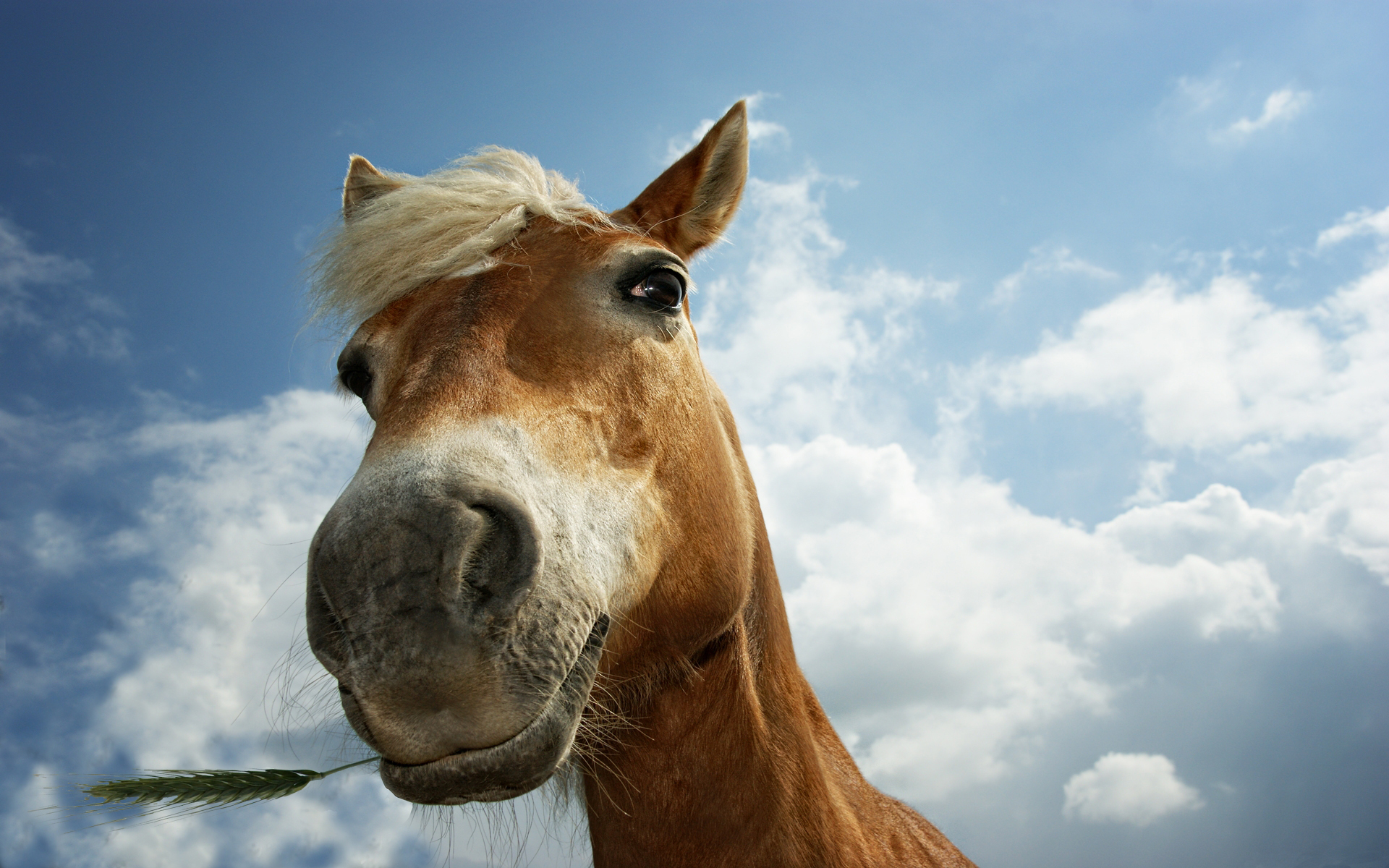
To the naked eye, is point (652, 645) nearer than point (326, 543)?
No

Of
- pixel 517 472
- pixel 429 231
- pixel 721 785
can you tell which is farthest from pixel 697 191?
pixel 721 785

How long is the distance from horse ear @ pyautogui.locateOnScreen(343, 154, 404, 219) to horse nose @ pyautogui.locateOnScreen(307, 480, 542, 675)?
2.06 m

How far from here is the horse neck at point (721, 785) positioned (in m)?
2.29

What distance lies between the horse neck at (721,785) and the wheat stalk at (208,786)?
32.3 inches

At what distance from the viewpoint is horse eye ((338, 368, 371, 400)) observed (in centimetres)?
265

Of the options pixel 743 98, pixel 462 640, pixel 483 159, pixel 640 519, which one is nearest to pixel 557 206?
pixel 483 159

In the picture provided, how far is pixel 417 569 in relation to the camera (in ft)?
5.12

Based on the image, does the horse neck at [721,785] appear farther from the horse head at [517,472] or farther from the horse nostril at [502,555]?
the horse nostril at [502,555]

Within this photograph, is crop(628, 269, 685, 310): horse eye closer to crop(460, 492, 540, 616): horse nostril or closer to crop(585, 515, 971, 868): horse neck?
crop(460, 492, 540, 616): horse nostril

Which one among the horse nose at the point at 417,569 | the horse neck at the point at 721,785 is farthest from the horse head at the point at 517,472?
the horse neck at the point at 721,785

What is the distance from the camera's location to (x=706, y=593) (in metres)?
2.31

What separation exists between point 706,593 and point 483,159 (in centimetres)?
218

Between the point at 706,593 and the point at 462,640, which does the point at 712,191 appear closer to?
the point at 706,593

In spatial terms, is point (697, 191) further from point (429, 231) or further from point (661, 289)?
point (429, 231)
